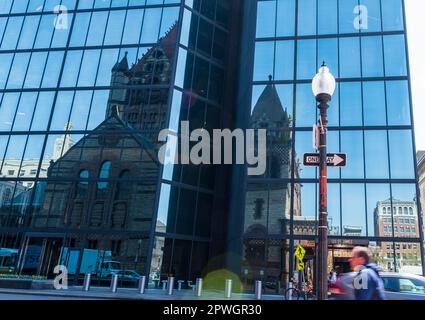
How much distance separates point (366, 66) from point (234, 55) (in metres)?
11.0

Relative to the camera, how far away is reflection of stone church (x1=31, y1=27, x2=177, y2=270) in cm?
2291

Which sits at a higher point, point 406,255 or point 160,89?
point 160,89

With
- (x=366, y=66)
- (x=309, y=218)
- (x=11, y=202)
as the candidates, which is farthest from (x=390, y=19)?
(x=11, y=202)

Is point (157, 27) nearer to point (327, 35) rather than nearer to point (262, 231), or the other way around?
point (327, 35)

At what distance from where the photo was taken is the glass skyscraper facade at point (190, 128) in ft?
70.0

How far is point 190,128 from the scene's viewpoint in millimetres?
25375

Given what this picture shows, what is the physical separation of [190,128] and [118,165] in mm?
5842

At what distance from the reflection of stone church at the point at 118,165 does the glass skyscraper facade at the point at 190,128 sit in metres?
0.10

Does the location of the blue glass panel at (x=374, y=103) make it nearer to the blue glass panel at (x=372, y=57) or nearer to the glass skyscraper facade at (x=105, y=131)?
the blue glass panel at (x=372, y=57)

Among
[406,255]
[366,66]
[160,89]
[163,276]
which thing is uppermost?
[366,66]
